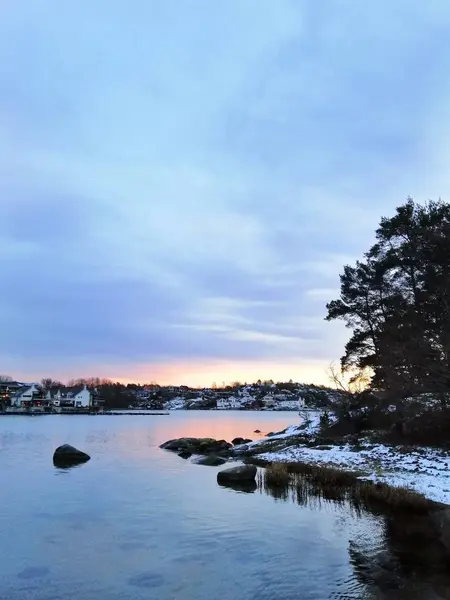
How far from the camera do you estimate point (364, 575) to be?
1337cm

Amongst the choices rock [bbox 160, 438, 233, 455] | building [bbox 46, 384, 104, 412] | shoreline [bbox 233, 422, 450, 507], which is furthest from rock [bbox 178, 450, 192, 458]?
building [bbox 46, 384, 104, 412]

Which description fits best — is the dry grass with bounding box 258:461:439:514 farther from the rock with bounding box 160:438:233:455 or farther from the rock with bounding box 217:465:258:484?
the rock with bounding box 160:438:233:455

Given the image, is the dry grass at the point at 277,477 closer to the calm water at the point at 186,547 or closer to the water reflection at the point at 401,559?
the calm water at the point at 186,547

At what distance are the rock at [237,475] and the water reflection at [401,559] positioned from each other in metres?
8.14

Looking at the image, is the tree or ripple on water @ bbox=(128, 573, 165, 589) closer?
ripple on water @ bbox=(128, 573, 165, 589)

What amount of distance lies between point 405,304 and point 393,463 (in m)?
11.5

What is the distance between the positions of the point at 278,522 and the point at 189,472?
15.3 metres

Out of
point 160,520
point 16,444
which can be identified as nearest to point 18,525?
point 160,520

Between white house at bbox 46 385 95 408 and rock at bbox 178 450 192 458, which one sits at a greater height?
white house at bbox 46 385 95 408

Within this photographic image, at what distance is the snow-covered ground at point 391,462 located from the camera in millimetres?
21766

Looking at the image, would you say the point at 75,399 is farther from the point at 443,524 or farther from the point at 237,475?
the point at 443,524

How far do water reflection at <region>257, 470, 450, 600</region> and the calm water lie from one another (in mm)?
59

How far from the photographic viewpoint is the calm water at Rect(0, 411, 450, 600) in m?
12.5

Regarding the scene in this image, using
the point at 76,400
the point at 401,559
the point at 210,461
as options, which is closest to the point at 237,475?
the point at 210,461
